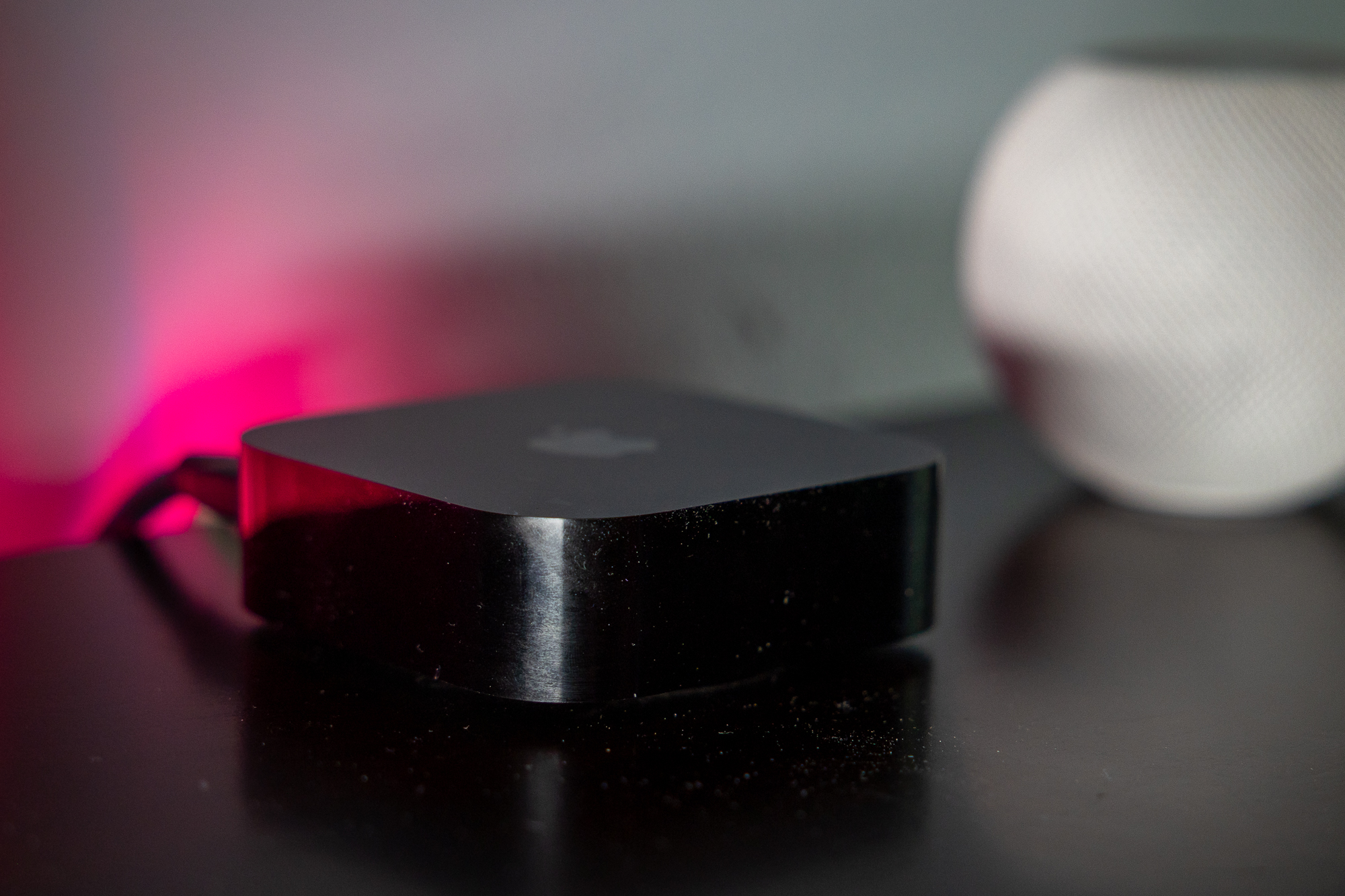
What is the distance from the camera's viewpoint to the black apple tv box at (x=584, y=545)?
0.45 m

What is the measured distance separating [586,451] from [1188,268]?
316mm

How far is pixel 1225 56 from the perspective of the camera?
0.72 meters

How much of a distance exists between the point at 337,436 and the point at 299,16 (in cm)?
26

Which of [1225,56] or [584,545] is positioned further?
[1225,56]

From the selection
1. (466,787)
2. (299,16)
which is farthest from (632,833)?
(299,16)

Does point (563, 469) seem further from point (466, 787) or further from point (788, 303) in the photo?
point (788, 303)

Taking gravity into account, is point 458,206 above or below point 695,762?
above

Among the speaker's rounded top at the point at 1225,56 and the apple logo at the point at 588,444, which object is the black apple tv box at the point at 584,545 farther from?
the speaker's rounded top at the point at 1225,56

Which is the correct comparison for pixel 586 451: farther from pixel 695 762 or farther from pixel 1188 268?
pixel 1188 268

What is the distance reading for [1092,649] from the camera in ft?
1.86

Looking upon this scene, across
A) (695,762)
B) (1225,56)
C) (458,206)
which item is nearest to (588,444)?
(695,762)

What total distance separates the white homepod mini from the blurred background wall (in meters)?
0.20

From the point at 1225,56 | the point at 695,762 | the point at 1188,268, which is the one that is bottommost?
the point at 695,762

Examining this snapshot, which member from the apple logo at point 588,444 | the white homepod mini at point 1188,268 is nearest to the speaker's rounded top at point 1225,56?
the white homepod mini at point 1188,268
